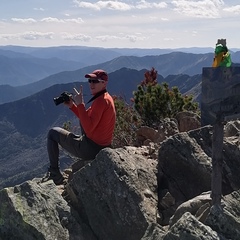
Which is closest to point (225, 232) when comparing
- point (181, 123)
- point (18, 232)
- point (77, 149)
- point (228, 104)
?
point (228, 104)

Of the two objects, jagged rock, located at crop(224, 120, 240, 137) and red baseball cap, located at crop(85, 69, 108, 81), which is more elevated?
red baseball cap, located at crop(85, 69, 108, 81)

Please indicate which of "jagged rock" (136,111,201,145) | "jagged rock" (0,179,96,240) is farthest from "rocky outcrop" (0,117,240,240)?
"jagged rock" (136,111,201,145)

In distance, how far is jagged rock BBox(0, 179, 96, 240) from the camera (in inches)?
288

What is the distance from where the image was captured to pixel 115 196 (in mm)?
7574

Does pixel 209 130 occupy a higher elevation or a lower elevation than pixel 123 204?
higher

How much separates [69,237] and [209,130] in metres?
3.77

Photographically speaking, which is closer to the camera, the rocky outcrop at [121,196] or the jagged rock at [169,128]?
the rocky outcrop at [121,196]

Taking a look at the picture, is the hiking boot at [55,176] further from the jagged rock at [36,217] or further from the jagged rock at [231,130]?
the jagged rock at [231,130]

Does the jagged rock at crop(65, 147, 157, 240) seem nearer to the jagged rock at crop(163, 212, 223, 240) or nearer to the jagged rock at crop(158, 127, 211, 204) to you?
the jagged rock at crop(158, 127, 211, 204)

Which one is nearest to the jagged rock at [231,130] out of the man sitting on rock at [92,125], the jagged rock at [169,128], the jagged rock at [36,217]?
the jagged rock at [169,128]

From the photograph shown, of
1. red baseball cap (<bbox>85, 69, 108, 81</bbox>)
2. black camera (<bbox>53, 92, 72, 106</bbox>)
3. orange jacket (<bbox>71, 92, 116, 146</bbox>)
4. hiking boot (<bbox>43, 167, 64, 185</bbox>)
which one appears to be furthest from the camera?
hiking boot (<bbox>43, 167, 64, 185</bbox>)

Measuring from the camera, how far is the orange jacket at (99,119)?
866 cm

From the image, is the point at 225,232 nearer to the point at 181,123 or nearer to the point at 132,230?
the point at 132,230

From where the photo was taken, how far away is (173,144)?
863 cm
